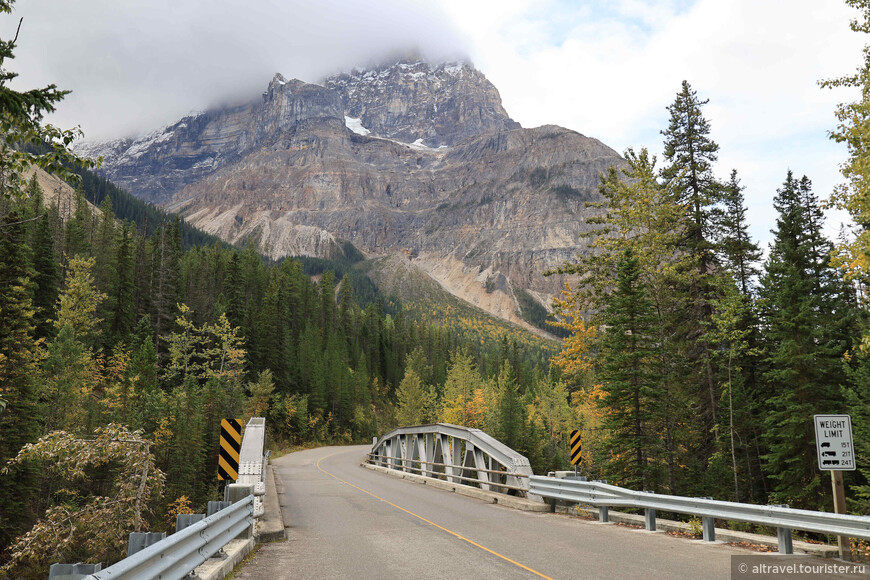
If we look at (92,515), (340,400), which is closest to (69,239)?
(340,400)

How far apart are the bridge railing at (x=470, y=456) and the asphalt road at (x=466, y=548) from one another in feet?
4.53

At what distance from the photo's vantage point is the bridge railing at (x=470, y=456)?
658 inches

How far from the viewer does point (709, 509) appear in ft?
32.7

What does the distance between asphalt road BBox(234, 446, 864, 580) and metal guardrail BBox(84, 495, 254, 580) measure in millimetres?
736

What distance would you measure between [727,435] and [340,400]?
6449 centimetres

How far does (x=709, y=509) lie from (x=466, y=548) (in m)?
4.40

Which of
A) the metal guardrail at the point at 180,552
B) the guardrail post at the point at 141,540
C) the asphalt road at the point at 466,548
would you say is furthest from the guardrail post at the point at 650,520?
the guardrail post at the point at 141,540

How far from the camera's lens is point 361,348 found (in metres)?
114

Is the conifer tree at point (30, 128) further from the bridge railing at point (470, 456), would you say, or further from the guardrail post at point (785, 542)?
the bridge railing at point (470, 456)

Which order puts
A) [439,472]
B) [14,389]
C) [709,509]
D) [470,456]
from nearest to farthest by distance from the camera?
1. [709,509]
2. [470,456]
3. [14,389]
4. [439,472]

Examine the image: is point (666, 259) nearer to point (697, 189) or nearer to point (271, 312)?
point (697, 189)

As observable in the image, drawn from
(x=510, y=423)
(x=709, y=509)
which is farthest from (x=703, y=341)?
(x=510, y=423)

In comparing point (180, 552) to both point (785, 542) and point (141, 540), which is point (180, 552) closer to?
point (141, 540)

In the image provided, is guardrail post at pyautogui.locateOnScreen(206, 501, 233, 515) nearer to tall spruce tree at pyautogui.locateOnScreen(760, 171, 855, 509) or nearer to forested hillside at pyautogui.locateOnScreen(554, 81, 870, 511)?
forested hillside at pyautogui.locateOnScreen(554, 81, 870, 511)
